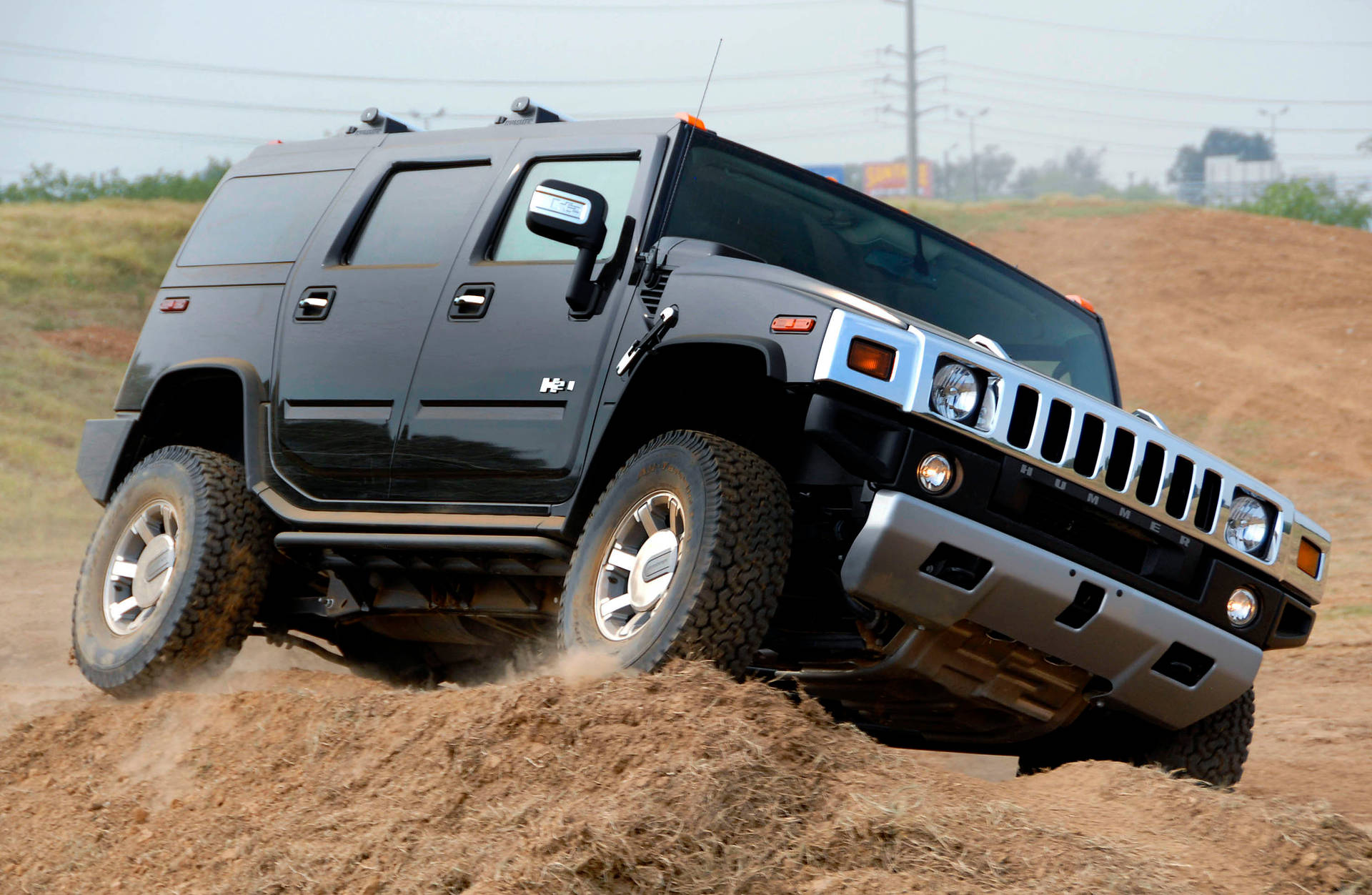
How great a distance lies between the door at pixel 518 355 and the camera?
478cm

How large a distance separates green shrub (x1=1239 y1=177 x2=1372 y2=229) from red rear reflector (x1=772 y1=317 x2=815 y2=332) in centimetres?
5231

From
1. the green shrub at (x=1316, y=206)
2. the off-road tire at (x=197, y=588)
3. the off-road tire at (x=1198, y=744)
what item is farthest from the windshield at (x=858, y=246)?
the green shrub at (x=1316, y=206)

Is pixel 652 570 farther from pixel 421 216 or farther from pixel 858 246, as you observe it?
pixel 421 216

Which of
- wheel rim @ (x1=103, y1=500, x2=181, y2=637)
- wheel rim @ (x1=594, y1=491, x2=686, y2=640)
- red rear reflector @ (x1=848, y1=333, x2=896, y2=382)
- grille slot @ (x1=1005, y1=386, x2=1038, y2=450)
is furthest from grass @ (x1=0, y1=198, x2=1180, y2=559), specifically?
grille slot @ (x1=1005, y1=386, x2=1038, y2=450)

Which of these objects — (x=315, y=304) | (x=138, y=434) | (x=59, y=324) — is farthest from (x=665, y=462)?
(x=59, y=324)

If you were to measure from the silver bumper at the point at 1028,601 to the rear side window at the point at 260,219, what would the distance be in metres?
3.19

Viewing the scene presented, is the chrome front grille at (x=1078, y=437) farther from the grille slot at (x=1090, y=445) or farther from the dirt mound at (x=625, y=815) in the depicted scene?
the dirt mound at (x=625, y=815)

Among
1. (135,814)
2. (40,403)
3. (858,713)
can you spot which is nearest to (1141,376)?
(40,403)

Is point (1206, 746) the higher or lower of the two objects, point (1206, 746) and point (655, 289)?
the lower

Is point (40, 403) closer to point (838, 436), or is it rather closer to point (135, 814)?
point (135, 814)

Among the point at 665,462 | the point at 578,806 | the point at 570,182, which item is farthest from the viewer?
the point at 570,182

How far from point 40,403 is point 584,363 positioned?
18.6 metres

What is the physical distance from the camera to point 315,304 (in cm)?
571

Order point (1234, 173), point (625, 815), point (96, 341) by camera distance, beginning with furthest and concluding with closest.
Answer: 1. point (1234, 173)
2. point (96, 341)
3. point (625, 815)
